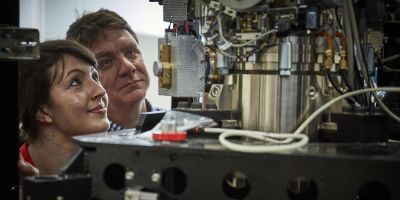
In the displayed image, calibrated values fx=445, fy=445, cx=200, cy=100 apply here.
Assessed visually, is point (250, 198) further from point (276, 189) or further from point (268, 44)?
point (268, 44)

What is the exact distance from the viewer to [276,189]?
714 mm

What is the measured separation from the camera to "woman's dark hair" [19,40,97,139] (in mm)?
1657

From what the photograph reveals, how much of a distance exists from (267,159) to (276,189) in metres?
0.05

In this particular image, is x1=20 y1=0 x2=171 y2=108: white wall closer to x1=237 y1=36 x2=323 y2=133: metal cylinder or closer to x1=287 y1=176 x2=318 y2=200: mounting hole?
x1=237 y1=36 x2=323 y2=133: metal cylinder

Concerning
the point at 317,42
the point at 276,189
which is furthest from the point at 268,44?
the point at 276,189

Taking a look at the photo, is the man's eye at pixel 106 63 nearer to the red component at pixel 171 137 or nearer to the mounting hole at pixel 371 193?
the red component at pixel 171 137

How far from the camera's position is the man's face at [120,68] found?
2139 mm

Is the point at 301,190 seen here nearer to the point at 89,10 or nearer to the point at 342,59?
the point at 342,59

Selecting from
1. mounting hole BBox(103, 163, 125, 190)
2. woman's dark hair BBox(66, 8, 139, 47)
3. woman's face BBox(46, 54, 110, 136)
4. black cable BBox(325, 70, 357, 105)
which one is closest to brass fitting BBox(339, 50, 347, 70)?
black cable BBox(325, 70, 357, 105)

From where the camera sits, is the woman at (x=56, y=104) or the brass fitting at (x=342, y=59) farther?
the woman at (x=56, y=104)

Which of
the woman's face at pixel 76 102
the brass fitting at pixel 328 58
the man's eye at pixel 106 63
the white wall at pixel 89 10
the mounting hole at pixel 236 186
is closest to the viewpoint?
the mounting hole at pixel 236 186

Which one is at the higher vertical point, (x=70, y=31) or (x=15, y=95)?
(x=70, y=31)

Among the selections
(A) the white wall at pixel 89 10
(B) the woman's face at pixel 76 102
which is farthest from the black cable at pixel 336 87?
(A) the white wall at pixel 89 10

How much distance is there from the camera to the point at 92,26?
85.8 inches
